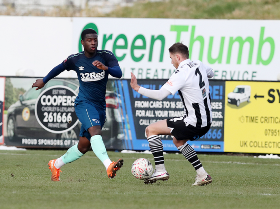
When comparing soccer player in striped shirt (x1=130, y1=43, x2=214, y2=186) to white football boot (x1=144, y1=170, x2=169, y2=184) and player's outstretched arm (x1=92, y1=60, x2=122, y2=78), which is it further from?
player's outstretched arm (x1=92, y1=60, x2=122, y2=78)

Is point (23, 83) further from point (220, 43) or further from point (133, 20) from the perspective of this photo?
point (220, 43)

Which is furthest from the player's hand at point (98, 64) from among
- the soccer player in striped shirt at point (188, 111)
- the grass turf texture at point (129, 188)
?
the grass turf texture at point (129, 188)

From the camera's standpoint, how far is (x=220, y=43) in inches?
757

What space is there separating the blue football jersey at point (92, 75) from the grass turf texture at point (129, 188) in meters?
1.19

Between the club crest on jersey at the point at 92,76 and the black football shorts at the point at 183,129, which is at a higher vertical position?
the club crest on jersey at the point at 92,76

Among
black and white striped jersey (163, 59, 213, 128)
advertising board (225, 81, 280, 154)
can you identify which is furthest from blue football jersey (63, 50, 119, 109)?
advertising board (225, 81, 280, 154)

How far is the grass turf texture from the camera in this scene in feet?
19.5

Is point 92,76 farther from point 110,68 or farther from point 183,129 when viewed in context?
point 183,129

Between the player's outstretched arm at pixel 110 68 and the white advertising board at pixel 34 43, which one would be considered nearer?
the player's outstretched arm at pixel 110 68

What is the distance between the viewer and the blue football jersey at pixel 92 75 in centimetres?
781

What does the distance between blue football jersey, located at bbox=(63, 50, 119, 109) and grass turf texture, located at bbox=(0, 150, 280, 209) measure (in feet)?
3.91

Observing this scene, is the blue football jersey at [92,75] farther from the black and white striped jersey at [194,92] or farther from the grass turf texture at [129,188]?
the grass turf texture at [129,188]

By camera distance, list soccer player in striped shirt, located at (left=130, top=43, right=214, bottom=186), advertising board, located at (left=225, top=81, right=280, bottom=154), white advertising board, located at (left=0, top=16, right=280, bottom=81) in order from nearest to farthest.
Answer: soccer player in striped shirt, located at (left=130, top=43, right=214, bottom=186) < advertising board, located at (left=225, top=81, right=280, bottom=154) < white advertising board, located at (left=0, top=16, right=280, bottom=81)

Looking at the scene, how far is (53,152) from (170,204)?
8.19 meters
